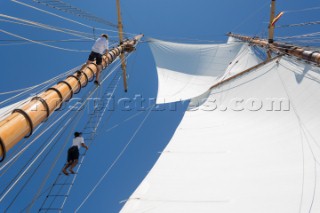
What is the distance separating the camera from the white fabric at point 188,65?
13.3 meters

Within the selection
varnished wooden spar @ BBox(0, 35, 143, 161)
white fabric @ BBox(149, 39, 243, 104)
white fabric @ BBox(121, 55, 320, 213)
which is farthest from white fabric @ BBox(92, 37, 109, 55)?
white fabric @ BBox(149, 39, 243, 104)

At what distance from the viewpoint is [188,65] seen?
596 inches

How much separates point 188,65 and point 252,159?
1106cm

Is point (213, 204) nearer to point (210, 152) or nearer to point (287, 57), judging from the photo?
point (210, 152)

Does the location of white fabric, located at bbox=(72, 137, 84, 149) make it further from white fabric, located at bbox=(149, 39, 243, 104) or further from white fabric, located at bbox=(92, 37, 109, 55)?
white fabric, located at bbox=(149, 39, 243, 104)

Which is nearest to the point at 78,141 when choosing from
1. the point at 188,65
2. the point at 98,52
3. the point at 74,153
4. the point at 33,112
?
the point at 74,153

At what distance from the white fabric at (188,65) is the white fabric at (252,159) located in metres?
5.52

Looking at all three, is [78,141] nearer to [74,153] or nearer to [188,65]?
[74,153]

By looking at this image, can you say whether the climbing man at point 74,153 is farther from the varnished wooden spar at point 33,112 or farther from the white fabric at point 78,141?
the varnished wooden spar at point 33,112

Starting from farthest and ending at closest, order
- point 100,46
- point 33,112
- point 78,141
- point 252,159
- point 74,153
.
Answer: point 78,141
point 100,46
point 74,153
point 252,159
point 33,112

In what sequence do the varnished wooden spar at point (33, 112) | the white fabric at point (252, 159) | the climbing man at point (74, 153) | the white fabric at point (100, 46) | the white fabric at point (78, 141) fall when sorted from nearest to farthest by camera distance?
the varnished wooden spar at point (33, 112) < the white fabric at point (252, 159) < the climbing man at point (74, 153) < the white fabric at point (100, 46) < the white fabric at point (78, 141)

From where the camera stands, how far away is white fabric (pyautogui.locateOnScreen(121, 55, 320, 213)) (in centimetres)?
331

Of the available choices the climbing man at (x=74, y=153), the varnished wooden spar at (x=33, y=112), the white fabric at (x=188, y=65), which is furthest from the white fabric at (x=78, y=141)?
the white fabric at (x=188, y=65)

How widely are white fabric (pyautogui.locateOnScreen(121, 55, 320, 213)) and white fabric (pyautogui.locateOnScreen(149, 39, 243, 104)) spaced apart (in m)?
5.52
